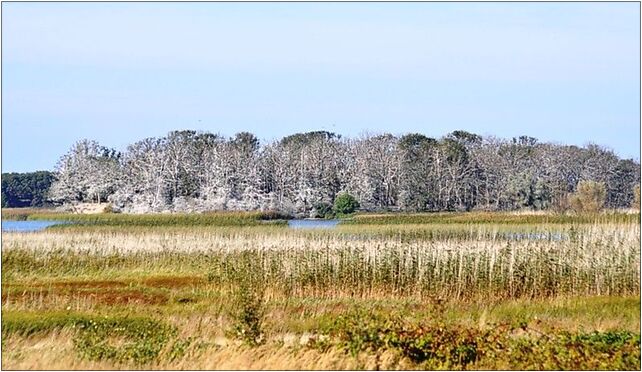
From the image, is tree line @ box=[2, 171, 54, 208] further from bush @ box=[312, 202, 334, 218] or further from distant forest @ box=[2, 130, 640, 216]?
bush @ box=[312, 202, 334, 218]

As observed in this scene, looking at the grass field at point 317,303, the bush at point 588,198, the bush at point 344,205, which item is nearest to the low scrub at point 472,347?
the grass field at point 317,303

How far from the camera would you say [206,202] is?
191 feet

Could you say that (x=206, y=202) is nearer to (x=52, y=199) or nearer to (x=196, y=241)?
(x=52, y=199)

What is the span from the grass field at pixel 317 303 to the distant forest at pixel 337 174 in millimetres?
28123

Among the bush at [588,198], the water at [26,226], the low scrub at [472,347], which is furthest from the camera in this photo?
the bush at [588,198]

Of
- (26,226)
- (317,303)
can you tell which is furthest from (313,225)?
(317,303)

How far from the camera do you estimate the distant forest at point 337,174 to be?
58.3 meters

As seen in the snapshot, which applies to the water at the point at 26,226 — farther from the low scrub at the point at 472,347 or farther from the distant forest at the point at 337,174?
the low scrub at the point at 472,347

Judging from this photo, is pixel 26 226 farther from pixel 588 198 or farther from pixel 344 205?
pixel 588 198

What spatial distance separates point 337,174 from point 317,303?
143ft

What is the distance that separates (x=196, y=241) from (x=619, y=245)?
1173 centimetres

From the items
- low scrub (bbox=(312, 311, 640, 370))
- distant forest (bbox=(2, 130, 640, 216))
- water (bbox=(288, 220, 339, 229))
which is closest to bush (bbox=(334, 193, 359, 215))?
distant forest (bbox=(2, 130, 640, 216))

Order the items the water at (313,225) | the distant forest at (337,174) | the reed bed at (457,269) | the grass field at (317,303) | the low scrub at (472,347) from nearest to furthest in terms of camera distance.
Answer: the low scrub at (472,347)
the grass field at (317,303)
the reed bed at (457,269)
the water at (313,225)
the distant forest at (337,174)

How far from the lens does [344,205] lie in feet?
182
